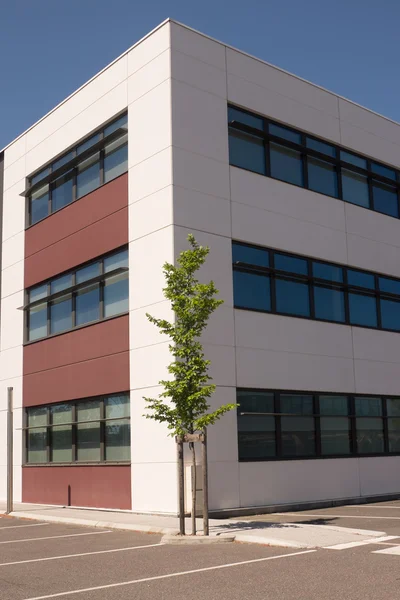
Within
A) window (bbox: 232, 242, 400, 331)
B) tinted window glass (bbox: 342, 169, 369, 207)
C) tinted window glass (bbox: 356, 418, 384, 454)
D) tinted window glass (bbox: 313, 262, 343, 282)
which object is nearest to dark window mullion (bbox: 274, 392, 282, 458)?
window (bbox: 232, 242, 400, 331)

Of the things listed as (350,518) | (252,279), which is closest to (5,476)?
(252,279)

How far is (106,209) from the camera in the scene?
2314 cm

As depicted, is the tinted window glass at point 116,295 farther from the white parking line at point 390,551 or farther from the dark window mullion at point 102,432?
the white parking line at point 390,551

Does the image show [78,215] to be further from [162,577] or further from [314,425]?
[162,577]

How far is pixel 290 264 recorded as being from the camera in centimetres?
2308

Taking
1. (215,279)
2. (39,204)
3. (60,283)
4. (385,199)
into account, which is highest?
(39,204)

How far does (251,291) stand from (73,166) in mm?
7612

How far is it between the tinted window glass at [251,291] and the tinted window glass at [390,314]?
550 cm

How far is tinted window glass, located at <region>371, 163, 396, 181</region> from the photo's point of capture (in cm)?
2679

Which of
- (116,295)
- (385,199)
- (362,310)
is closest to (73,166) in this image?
(116,295)

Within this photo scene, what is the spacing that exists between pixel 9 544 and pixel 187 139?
11.3 meters

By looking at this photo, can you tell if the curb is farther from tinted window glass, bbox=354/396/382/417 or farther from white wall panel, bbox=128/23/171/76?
white wall panel, bbox=128/23/171/76

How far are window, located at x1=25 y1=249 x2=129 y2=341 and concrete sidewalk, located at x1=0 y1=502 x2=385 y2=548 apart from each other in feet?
18.6

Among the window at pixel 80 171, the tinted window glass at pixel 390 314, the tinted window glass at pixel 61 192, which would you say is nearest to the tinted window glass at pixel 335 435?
the tinted window glass at pixel 390 314
